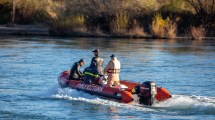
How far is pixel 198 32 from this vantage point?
56906mm

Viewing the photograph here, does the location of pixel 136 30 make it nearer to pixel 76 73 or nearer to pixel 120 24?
pixel 120 24

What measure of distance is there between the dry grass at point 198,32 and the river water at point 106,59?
6.95 feet

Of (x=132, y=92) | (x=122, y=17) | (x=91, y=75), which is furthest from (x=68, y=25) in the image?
(x=132, y=92)

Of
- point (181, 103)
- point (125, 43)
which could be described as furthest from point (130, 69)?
point (125, 43)

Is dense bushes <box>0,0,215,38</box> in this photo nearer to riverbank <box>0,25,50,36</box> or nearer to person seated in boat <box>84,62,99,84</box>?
riverbank <box>0,25,50,36</box>

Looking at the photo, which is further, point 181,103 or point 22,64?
point 22,64

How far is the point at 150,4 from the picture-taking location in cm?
6228

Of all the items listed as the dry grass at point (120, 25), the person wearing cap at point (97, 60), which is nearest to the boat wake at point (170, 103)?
the person wearing cap at point (97, 60)

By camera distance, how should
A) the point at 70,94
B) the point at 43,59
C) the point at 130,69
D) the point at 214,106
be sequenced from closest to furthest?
the point at 214,106 → the point at 70,94 → the point at 130,69 → the point at 43,59

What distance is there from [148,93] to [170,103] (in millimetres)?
971

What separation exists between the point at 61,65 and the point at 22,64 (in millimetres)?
2096

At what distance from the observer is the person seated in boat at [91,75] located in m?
25.0

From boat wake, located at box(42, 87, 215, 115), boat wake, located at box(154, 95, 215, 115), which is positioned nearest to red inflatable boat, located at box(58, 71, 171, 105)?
boat wake, located at box(42, 87, 215, 115)

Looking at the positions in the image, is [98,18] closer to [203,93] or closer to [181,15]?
[181,15]
